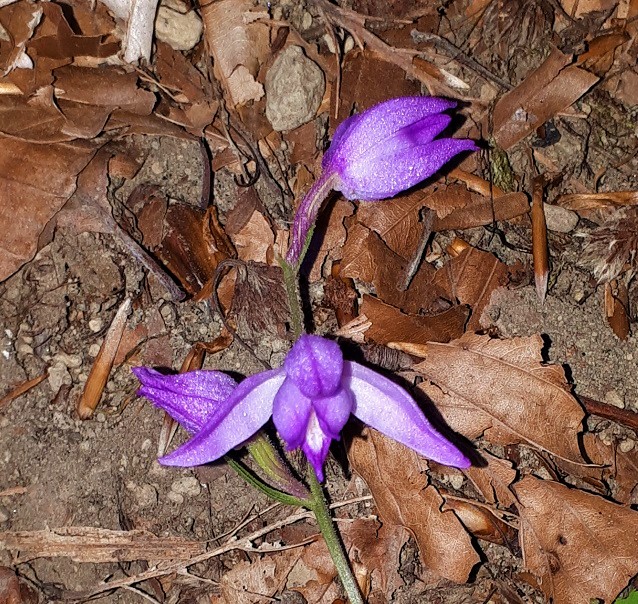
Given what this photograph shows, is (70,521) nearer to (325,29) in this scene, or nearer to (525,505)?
(525,505)

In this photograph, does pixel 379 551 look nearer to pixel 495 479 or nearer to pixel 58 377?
pixel 495 479

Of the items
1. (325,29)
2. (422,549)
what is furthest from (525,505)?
(325,29)

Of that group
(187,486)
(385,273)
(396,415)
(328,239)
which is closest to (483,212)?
(385,273)

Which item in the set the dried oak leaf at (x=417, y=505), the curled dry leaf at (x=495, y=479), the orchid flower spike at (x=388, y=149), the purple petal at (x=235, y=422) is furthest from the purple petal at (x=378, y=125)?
the curled dry leaf at (x=495, y=479)

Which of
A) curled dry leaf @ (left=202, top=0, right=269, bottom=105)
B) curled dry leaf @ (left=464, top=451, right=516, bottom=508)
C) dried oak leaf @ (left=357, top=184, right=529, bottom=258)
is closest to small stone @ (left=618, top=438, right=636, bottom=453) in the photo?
curled dry leaf @ (left=464, top=451, right=516, bottom=508)

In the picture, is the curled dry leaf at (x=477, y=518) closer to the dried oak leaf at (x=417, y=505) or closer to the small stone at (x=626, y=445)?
the dried oak leaf at (x=417, y=505)
